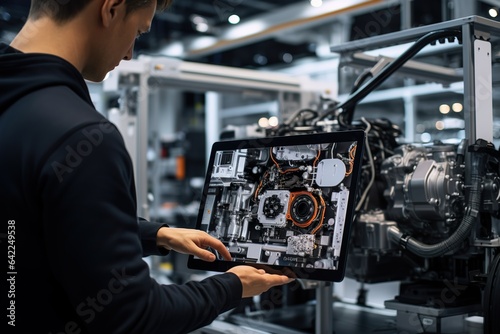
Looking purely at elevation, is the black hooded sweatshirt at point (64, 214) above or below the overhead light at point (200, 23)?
below

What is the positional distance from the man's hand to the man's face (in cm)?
55

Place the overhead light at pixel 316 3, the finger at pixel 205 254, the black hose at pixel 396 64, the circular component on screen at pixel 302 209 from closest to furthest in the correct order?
the finger at pixel 205 254
the circular component on screen at pixel 302 209
the black hose at pixel 396 64
the overhead light at pixel 316 3

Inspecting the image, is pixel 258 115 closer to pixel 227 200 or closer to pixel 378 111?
pixel 378 111

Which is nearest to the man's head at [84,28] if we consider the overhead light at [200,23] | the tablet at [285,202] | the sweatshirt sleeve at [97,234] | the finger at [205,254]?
the sweatshirt sleeve at [97,234]

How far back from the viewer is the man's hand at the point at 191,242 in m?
1.54

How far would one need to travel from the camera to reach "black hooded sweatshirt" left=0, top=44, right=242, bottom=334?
3.26ft

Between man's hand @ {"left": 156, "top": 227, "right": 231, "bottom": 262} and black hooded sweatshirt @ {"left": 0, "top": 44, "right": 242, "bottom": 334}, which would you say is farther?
man's hand @ {"left": 156, "top": 227, "right": 231, "bottom": 262}

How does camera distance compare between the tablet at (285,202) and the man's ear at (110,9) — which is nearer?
the man's ear at (110,9)

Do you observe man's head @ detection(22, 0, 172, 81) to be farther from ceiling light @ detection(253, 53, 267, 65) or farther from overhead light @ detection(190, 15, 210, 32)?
ceiling light @ detection(253, 53, 267, 65)

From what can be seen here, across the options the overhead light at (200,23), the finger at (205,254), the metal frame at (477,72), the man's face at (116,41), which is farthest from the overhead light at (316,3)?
the man's face at (116,41)

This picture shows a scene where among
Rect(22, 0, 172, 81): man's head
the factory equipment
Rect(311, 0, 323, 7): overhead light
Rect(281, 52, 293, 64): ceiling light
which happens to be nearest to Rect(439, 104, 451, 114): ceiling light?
the factory equipment

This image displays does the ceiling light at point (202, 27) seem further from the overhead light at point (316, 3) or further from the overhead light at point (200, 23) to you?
the overhead light at point (316, 3)

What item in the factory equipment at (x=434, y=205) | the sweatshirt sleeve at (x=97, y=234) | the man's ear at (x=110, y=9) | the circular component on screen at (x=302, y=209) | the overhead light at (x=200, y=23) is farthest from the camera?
the overhead light at (x=200, y=23)

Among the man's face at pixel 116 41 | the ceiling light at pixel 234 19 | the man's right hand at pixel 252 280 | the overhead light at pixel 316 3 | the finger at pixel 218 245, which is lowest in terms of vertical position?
the man's right hand at pixel 252 280
